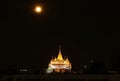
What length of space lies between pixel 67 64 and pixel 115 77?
9979 centimetres

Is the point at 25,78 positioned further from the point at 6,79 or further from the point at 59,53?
the point at 59,53

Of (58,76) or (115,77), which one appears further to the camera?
(58,76)

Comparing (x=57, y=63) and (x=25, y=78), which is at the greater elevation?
(x=57, y=63)

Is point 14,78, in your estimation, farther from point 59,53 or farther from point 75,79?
point 59,53

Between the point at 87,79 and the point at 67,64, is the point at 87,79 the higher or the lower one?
the lower one

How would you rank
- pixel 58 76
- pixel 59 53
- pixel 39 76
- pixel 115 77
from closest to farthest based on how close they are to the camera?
1. pixel 115 77
2. pixel 58 76
3. pixel 39 76
4. pixel 59 53

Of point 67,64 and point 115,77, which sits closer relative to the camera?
point 115,77

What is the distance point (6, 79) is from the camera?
5284 cm

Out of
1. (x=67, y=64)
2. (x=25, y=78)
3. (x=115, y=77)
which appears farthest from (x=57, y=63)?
(x=115, y=77)

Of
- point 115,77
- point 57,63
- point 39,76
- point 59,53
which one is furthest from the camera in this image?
point 59,53

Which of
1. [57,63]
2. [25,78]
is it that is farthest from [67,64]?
[25,78]

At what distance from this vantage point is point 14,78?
2056 inches

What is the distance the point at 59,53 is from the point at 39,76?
102 meters

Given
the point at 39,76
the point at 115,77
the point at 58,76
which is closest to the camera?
the point at 115,77
